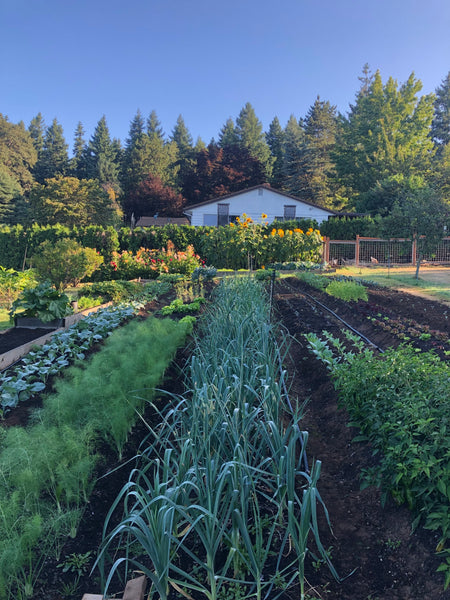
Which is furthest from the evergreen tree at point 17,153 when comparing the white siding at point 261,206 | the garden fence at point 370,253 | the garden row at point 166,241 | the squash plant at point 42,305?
the squash plant at point 42,305

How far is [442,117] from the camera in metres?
43.0

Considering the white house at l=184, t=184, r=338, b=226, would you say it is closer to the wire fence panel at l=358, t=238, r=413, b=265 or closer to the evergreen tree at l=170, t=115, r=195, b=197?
the wire fence panel at l=358, t=238, r=413, b=265

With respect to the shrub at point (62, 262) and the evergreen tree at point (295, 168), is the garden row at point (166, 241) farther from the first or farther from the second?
the evergreen tree at point (295, 168)

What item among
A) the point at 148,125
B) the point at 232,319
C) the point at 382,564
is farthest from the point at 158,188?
the point at 382,564

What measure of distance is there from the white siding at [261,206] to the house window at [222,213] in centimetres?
18

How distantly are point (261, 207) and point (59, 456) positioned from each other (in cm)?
2411

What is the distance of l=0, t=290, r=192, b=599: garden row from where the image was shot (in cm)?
181

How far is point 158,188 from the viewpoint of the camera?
37.9 meters

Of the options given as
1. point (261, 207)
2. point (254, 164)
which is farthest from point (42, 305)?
point (254, 164)

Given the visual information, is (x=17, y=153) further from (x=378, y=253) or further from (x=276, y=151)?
(x=378, y=253)

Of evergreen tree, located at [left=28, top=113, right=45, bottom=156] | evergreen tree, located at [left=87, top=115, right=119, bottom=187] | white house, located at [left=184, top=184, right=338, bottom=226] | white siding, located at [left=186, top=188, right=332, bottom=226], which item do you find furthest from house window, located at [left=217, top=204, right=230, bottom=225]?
evergreen tree, located at [left=28, top=113, right=45, bottom=156]

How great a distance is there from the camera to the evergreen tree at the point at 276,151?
141 feet

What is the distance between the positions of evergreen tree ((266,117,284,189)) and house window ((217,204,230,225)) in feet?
61.8

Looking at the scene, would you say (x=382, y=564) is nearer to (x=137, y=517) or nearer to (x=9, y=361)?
(x=137, y=517)
